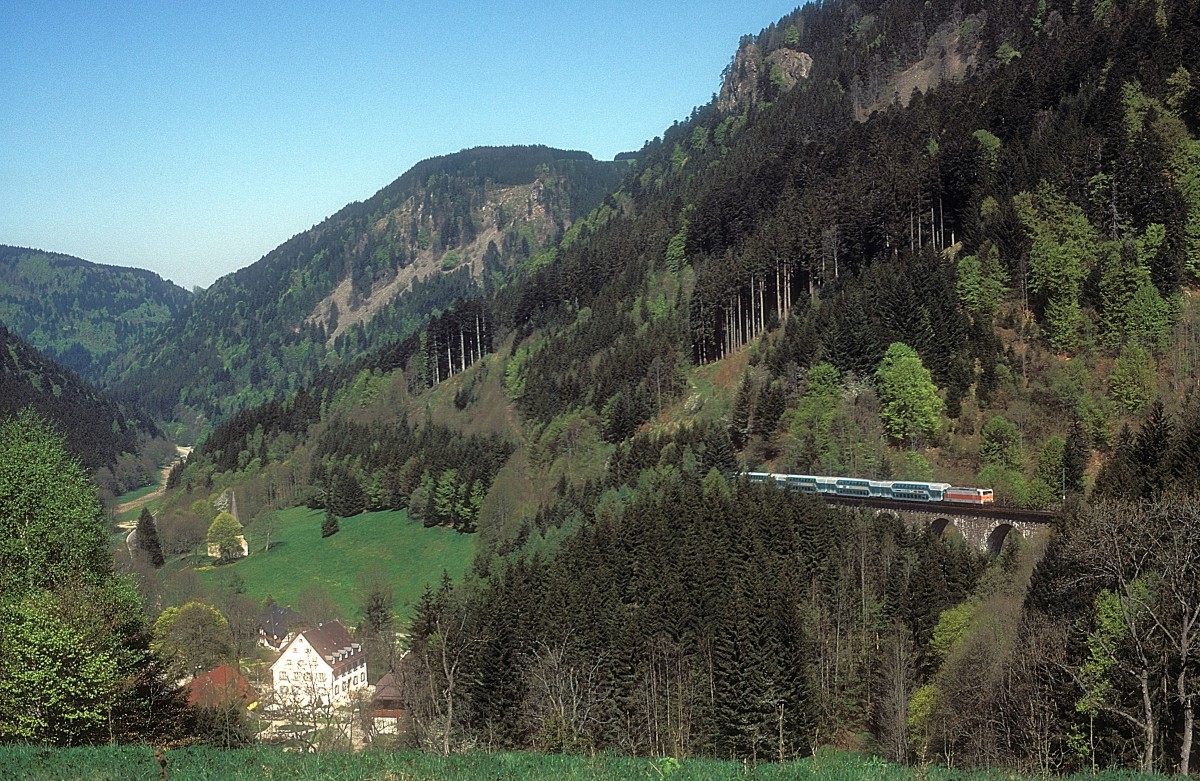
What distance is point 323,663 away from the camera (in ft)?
268

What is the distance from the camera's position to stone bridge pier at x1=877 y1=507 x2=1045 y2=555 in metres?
63.0

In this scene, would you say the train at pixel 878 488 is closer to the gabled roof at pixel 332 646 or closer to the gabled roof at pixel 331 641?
the gabled roof at pixel 332 646

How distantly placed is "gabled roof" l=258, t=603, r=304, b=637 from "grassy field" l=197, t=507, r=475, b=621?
13.1ft

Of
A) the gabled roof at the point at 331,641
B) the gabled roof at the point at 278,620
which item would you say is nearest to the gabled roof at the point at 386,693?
the gabled roof at the point at 331,641

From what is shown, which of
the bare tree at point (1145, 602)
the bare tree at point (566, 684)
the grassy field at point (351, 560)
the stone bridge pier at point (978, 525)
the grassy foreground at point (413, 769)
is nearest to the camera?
the grassy foreground at point (413, 769)

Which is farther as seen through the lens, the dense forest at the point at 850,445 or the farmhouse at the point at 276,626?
the farmhouse at the point at 276,626

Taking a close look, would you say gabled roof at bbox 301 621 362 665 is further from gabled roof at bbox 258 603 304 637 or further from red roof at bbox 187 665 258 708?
red roof at bbox 187 665 258 708

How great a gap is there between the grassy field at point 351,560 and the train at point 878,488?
37.2 metres

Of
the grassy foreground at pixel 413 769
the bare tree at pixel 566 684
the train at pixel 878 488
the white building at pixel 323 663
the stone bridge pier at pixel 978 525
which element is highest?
the grassy foreground at pixel 413 769

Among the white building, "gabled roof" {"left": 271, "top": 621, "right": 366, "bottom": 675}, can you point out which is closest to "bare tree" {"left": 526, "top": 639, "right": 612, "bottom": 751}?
the white building

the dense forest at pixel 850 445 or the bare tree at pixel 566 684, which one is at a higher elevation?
the dense forest at pixel 850 445

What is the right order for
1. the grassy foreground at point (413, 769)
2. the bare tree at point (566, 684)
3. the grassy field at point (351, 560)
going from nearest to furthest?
the grassy foreground at point (413, 769)
the bare tree at point (566, 684)
the grassy field at point (351, 560)

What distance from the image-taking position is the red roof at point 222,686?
62.1 meters

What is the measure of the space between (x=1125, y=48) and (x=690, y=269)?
192ft
